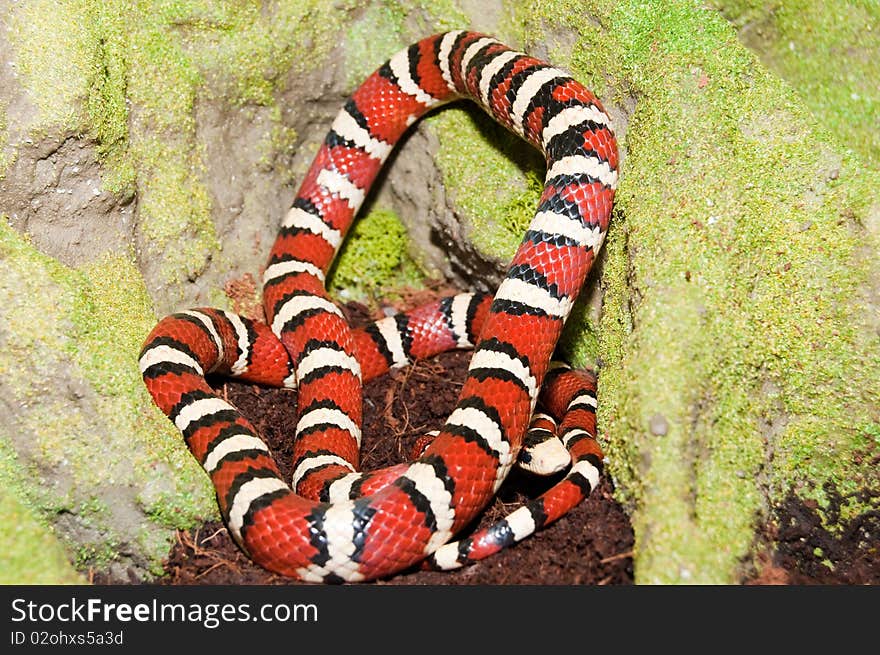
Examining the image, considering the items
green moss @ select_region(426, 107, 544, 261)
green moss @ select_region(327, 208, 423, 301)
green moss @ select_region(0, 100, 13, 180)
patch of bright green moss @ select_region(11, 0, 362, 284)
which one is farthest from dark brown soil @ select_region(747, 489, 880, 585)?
green moss @ select_region(0, 100, 13, 180)

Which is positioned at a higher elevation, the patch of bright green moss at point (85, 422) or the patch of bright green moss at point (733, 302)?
the patch of bright green moss at point (733, 302)

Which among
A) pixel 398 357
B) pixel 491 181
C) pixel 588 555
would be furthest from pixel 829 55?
pixel 398 357

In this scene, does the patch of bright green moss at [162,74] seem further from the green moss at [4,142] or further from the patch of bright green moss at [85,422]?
the patch of bright green moss at [85,422]

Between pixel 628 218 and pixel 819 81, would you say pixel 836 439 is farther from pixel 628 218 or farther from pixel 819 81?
pixel 819 81

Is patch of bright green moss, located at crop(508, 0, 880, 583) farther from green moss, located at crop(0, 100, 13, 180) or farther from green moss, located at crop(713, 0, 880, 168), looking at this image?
green moss, located at crop(0, 100, 13, 180)

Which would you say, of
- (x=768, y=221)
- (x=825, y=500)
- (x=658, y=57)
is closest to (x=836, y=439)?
(x=825, y=500)

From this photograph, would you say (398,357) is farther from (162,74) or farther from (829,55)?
(829,55)

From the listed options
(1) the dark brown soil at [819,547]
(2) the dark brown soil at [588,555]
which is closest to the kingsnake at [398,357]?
(2) the dark brown soil at [588,555]

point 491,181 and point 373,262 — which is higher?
point 491,181
